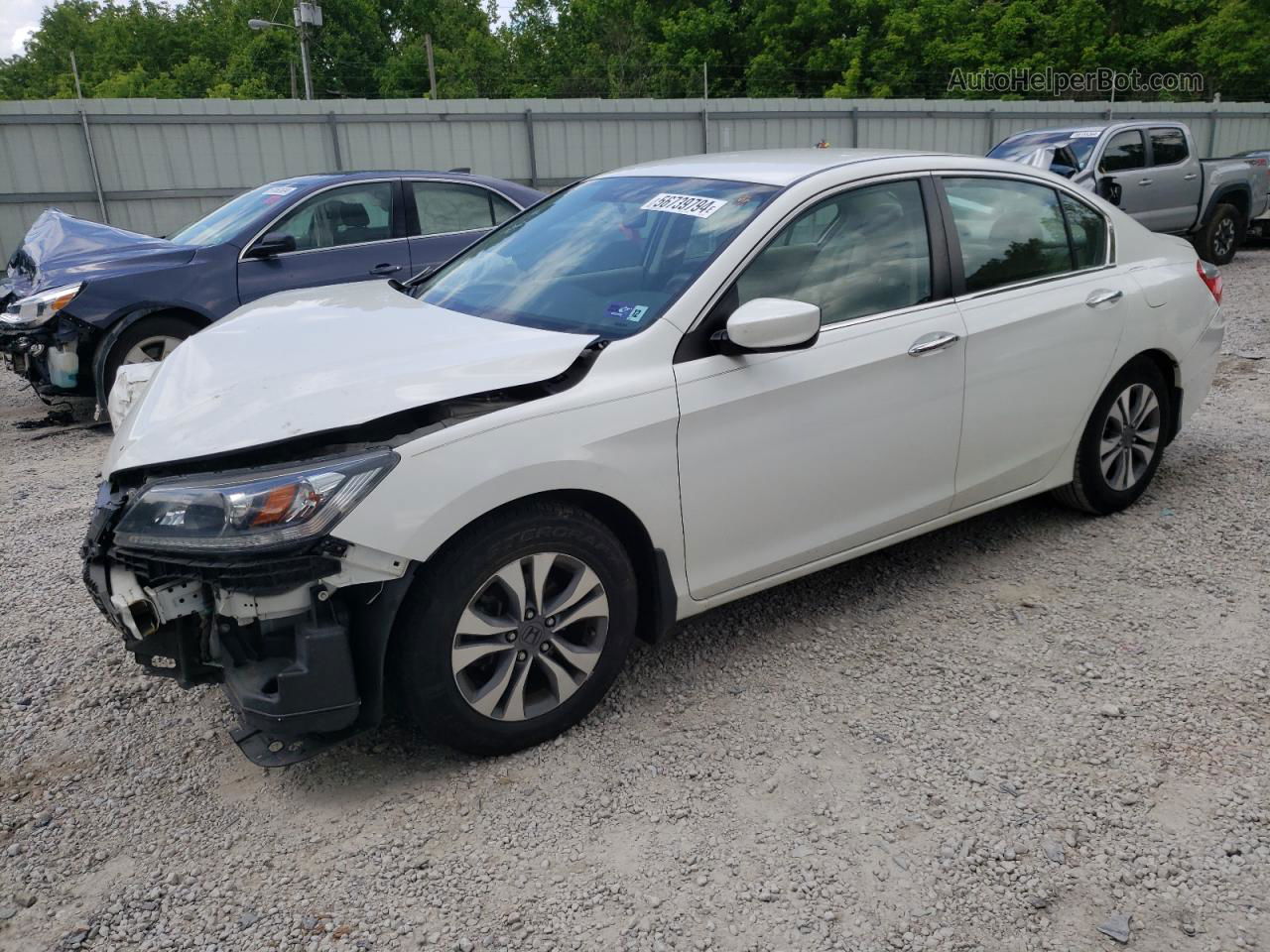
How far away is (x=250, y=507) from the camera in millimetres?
2500

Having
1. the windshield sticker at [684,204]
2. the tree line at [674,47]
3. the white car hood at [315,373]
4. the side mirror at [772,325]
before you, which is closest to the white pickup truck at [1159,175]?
the windshield sticker at [684,204]

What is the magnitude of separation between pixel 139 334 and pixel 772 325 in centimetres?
527

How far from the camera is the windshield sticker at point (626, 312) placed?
319 centimetres

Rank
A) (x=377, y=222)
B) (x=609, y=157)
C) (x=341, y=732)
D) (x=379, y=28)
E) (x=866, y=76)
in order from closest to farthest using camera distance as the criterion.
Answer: (x=341, y=732)
(x=377, y=222)
(x=609, y=157)
(x=866, y=76)
(x=379, y=28)

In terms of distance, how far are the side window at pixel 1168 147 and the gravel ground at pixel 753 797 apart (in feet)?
33.8

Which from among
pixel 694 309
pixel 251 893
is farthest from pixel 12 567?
pixel 694 309

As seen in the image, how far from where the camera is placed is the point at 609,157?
17188mm

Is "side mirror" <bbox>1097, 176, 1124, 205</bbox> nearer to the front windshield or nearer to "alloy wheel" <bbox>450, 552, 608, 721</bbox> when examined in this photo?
the front windshield

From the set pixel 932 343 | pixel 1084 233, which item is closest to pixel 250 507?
pixel 932 343

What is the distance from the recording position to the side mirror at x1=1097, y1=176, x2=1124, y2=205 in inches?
465

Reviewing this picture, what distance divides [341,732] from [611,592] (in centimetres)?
84

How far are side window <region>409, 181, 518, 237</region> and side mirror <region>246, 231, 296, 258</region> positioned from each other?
99cm

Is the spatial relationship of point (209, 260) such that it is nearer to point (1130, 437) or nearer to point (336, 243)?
point (336, 243)

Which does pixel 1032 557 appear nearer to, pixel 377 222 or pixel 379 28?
pixel 377 222
